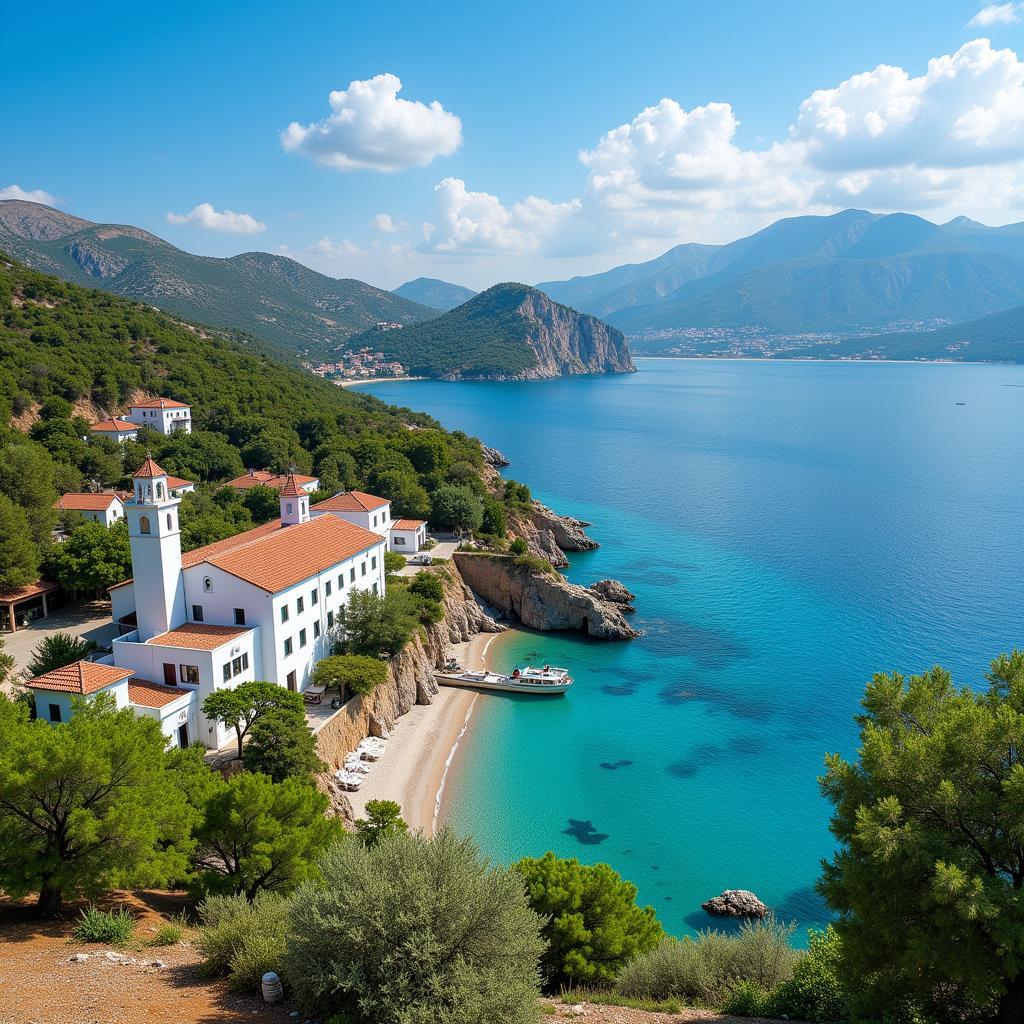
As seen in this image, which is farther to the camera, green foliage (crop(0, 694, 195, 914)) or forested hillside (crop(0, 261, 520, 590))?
forested hillside (crop(0, 261, 520, 590))

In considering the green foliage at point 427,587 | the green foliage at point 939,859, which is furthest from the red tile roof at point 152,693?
the green foliage at point 939,859

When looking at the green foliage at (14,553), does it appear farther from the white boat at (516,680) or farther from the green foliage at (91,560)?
the white boat at (516,680)

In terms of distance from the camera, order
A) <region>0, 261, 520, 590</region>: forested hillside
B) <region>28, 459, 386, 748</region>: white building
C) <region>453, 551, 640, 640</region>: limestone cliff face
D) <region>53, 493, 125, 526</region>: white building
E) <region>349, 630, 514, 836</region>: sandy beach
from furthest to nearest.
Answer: <region>453, 551, 640, 640</region>: limestone cliff face
<region>53, 493, 125, 526</region>: white building
<region>0, 261, 520, 590</region>: forested hillside
<region>349, 630, 514, 836</region>: sandy beach
<region>28, 459, 386, 748</region>: white building

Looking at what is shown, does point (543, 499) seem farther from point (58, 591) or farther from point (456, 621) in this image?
point (58, 591)

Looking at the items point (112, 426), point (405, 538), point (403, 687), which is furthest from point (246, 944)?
point (112, 426)

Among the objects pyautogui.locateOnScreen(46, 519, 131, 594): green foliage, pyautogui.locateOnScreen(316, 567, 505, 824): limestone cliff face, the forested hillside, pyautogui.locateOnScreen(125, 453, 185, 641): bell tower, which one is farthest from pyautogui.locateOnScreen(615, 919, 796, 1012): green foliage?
the forested hillside

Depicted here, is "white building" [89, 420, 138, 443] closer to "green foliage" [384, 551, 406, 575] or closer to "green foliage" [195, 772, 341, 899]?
"green foliage" [384, 551, 406, 575]

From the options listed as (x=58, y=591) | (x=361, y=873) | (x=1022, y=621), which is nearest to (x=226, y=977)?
(x=361, y=873)
